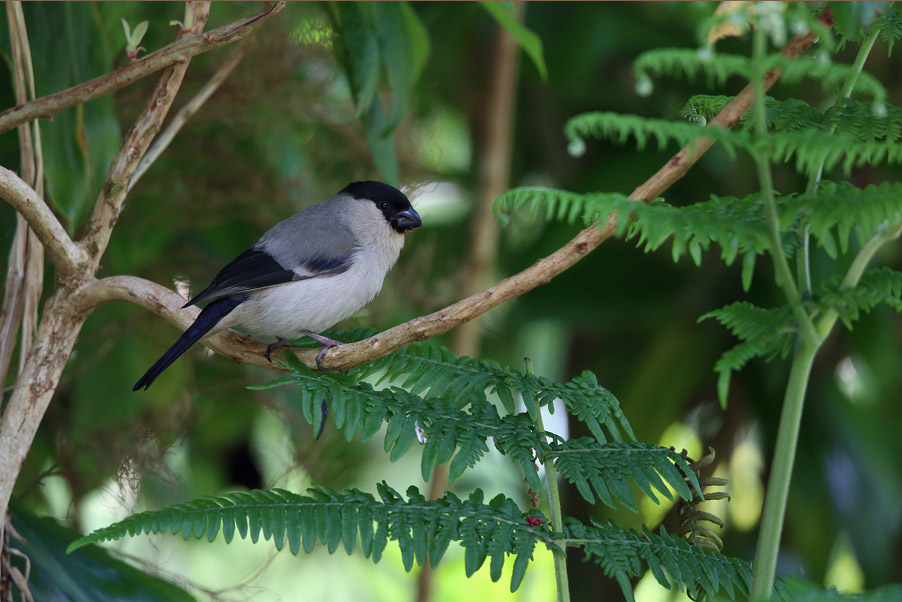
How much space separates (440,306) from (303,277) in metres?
1.02

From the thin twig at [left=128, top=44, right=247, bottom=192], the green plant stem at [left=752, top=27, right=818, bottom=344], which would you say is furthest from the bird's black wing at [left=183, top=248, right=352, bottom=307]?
the green plant stem at [left=752, top=27, right=818, bottom=344]

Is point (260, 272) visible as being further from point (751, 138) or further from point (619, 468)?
point (751, 138)

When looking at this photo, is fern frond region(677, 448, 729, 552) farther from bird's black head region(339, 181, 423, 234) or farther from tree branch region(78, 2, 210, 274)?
bird's black head region(339, 181, 423, 234)

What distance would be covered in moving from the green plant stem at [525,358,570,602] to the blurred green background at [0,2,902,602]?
3.08ft

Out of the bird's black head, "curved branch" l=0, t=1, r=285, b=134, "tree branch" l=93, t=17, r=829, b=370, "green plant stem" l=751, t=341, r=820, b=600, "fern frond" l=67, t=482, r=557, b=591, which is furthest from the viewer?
the bird's black head

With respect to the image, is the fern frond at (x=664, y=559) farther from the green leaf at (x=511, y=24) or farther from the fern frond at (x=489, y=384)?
the green leaf at (x=511, y=24)

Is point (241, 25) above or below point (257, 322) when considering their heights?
above

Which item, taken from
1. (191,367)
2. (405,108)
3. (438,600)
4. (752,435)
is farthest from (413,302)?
(752,435)

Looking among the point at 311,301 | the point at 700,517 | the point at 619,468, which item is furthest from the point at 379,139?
the point at 700,517

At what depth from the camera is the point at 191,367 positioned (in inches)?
119

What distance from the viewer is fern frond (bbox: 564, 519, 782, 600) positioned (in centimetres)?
131

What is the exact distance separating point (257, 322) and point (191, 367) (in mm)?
1117

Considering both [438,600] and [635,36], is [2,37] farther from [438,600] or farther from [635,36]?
[438,600]

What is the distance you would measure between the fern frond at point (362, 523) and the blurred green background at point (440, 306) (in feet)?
2.61
